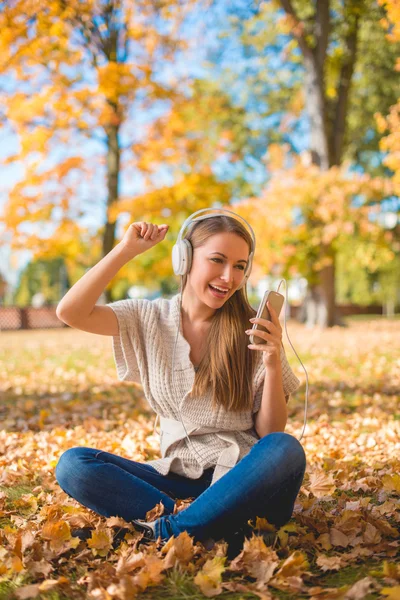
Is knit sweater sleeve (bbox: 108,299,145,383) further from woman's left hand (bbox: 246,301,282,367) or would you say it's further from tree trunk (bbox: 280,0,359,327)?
tree trunk (bbox: 280,0,359,327)

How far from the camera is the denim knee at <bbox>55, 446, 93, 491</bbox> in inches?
93.7

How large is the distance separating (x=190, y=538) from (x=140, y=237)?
4.00 ft

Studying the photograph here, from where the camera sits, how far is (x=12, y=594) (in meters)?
1.96

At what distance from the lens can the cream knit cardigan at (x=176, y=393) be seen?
252 cm

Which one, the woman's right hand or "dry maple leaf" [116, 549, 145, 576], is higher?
the woman's right hand

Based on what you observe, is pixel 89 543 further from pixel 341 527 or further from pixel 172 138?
pixel 172 138

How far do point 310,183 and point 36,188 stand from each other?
7022 mm

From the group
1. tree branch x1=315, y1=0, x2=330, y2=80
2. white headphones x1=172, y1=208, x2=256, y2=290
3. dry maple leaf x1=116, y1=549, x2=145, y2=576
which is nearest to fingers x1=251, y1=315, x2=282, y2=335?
white headphones x1=172, y1=208, x2=256, y2=290

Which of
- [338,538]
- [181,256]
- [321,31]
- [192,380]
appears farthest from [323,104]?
[338,538]

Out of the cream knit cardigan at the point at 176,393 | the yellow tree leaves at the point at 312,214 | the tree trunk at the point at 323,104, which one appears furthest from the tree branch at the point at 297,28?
the cream knit cardigan at the point at 176,393

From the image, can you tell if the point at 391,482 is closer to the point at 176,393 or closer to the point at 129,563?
the point at 176,393

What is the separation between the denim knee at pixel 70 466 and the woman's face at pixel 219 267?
0.83m

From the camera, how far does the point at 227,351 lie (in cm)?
257

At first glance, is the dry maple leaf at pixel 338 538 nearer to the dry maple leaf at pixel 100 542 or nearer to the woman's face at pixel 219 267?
the dry maple leaf at pixel 100 542
